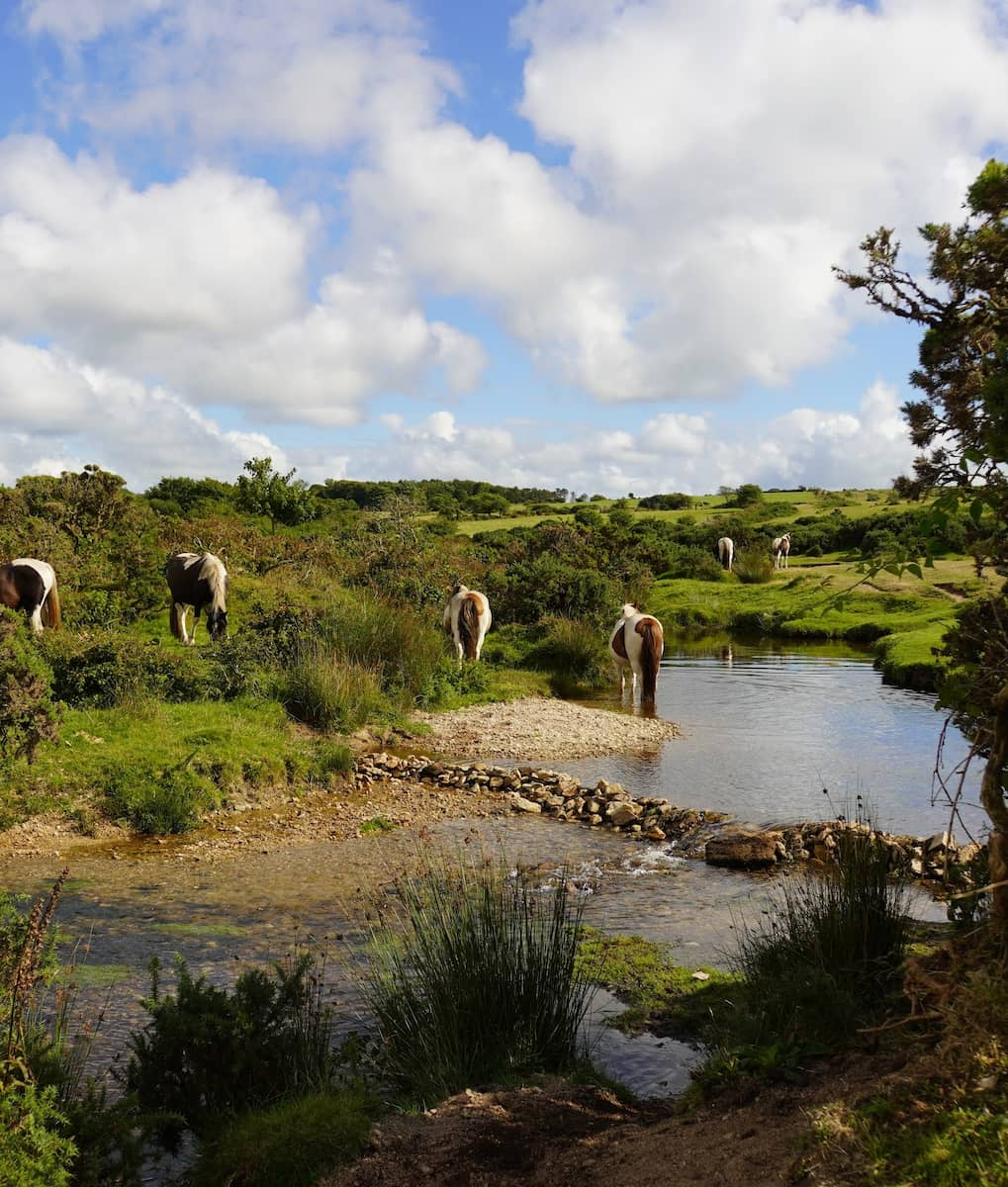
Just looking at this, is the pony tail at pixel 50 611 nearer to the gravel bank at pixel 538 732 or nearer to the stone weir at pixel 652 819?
the gravel bank at pixel 538 732

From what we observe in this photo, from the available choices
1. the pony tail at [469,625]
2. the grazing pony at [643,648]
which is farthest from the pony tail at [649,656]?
the pony tail at [469,625]

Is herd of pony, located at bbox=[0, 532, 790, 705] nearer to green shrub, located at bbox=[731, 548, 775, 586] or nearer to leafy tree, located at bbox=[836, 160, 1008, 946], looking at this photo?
leafy tree, located at bbox=[836, 160, 1008, 946]

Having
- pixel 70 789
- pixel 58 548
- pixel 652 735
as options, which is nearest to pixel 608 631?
pixel 652 735

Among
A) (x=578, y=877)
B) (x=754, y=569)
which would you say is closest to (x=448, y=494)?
(x=754, y=569)

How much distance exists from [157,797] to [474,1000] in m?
5.72

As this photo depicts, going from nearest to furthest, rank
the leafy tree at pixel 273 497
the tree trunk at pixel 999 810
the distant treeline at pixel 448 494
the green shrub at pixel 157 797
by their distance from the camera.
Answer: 1. the tree trunk at pixel 999 810
2. the green shrub at pixel 157 797
3. the leafy tree at pixel 273 497
4. the distant treeline at pixel 448 494

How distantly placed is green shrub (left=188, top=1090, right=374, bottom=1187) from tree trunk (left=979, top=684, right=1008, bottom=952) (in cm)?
254

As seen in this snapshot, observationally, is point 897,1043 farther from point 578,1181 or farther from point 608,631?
point 608,631

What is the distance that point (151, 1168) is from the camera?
156 inches

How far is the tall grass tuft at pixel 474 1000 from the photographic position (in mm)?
4414

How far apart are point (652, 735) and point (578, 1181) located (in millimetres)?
10968

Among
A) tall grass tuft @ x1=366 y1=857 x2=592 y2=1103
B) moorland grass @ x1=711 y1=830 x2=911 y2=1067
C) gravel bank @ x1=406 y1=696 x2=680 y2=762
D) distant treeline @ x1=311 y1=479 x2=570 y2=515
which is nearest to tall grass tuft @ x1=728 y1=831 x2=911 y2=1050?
moorland grass @ x1=711 y1=830 x2=911 y2=1067

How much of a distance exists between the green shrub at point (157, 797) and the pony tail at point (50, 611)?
6.25 m

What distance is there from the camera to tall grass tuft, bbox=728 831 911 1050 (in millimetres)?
4336
